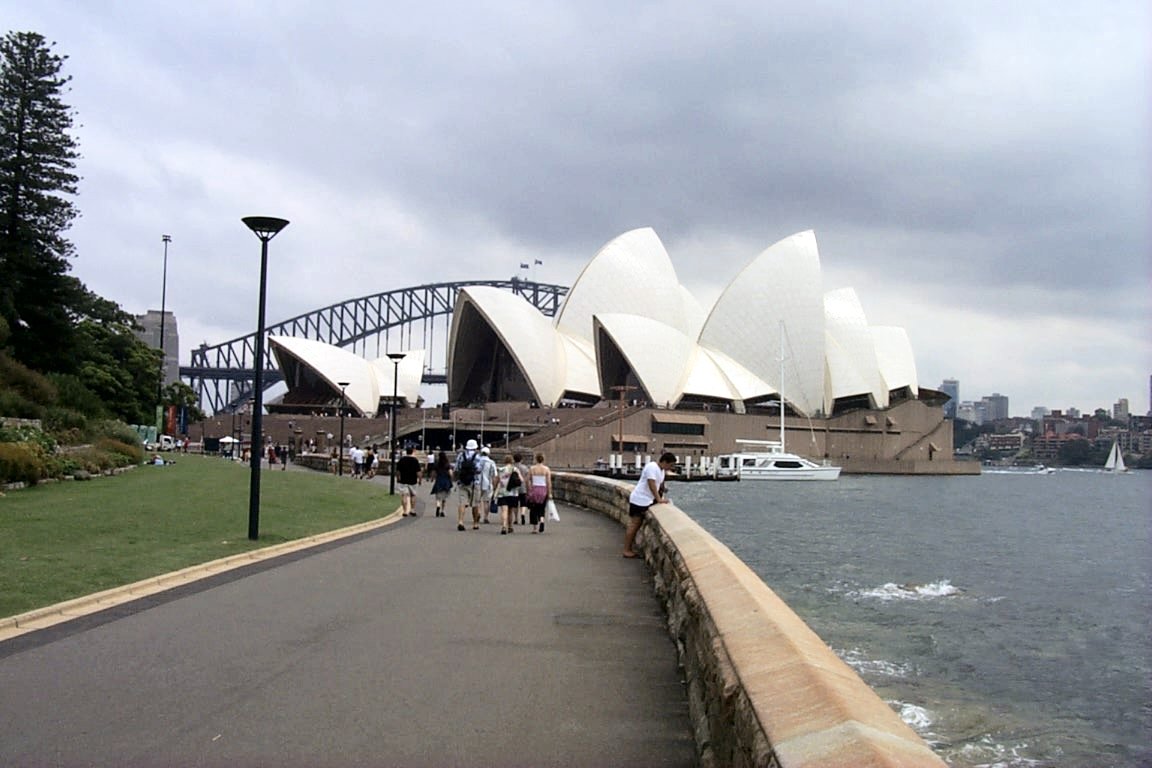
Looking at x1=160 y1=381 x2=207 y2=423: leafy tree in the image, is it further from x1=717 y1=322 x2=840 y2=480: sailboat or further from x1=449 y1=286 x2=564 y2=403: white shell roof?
x1=717 y1=322 x2=840 y2=480: sailboat

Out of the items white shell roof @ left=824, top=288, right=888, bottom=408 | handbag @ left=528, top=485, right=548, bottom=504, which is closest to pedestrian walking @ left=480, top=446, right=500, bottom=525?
handbag @ left=528, top=485, right=548, bottom=504

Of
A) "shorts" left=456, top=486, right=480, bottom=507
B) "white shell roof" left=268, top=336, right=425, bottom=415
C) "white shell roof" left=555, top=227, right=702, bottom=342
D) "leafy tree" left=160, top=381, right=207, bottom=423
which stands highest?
"white shell roof" left=555, top=227, right=702, bottom=342

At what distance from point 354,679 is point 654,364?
77.5 m

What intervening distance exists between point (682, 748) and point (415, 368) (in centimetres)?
10474

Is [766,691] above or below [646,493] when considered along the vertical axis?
below

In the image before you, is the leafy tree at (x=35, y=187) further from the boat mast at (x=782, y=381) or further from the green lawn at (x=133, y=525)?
the boat mast at (x=782, y=381)

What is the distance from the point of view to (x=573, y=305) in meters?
88.8

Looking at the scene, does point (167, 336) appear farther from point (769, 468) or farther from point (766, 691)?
point (766, 691)

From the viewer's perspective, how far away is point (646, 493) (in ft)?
41.9

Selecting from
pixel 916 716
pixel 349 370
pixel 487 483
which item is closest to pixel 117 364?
pixel 349 370

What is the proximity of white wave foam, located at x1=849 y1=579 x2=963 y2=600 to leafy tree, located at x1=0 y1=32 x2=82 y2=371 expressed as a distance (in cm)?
3441

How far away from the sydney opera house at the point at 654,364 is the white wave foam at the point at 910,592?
5564 cm

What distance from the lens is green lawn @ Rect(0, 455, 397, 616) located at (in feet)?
33.5

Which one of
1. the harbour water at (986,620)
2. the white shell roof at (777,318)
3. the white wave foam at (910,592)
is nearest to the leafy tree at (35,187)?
the harbour water at (986,620)
